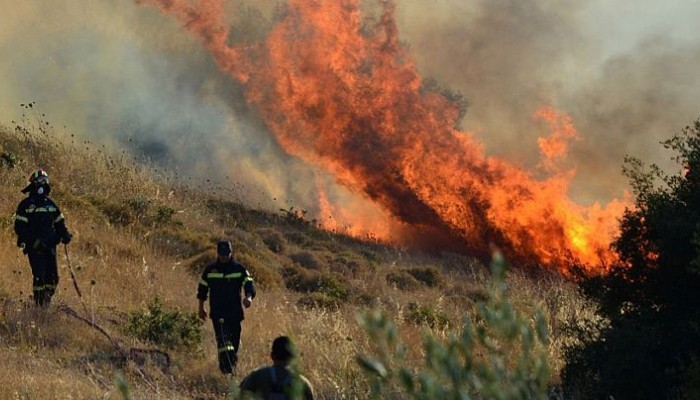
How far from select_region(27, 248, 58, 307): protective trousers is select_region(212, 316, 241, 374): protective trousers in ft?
9.76

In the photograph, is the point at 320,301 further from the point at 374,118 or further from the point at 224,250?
the point at 374,118

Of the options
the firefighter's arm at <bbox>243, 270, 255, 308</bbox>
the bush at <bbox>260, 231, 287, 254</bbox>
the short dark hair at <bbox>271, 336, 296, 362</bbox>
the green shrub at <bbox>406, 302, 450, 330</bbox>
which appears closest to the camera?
the short dark hair at <bbox>271, 336, 296, 362</bbox>

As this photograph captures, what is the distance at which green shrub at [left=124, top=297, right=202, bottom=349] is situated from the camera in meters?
11.8

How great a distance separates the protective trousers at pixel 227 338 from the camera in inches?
418

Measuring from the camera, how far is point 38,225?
1218 cm

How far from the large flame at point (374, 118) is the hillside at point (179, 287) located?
1.80 metres

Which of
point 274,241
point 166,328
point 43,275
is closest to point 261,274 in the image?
point 274,241

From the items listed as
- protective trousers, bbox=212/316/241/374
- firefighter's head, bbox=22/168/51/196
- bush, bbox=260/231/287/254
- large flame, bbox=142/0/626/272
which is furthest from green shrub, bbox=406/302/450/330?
large flame, bbox=142/0/626/272

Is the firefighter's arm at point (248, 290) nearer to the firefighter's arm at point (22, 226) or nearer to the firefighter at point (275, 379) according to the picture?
the firefighter's arm at point (22, 226)

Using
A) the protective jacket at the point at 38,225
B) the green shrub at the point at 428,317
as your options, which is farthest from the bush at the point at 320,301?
the protective jacket at the point at 38,225

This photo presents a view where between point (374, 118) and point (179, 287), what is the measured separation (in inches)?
535

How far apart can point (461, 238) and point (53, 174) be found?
42.7 feet

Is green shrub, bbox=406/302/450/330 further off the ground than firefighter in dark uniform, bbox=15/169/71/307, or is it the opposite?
firefighter in dark uniform, bbox=15/169/71/307

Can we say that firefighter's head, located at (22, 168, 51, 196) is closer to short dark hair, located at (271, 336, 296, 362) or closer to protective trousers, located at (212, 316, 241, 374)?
protective trousers, located at (212, 316, 241, 374)
